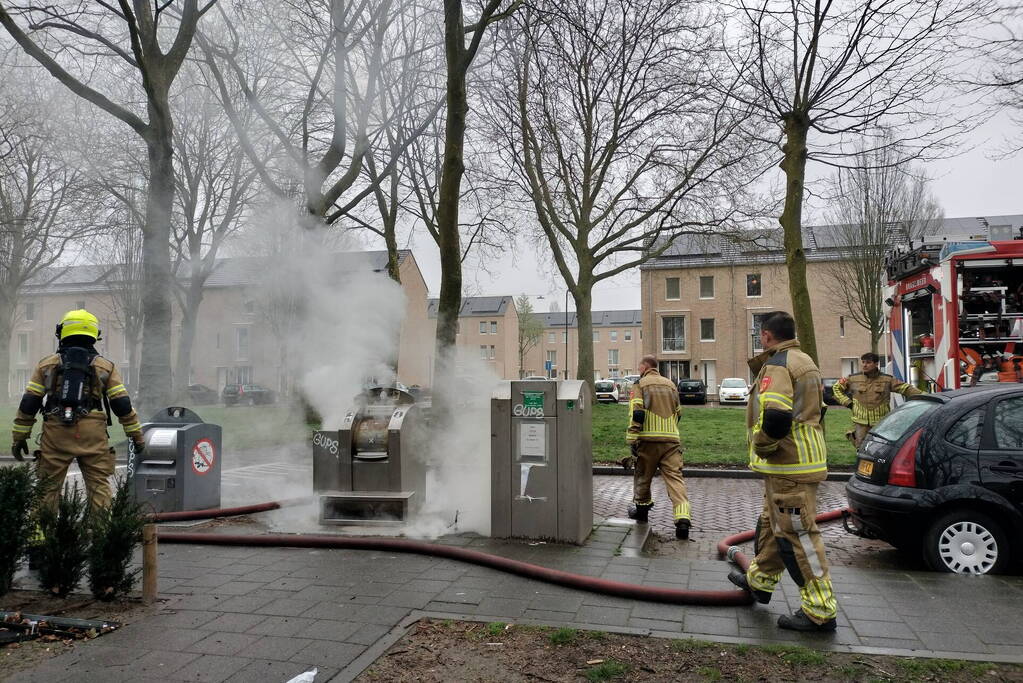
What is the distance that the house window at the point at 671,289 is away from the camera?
159 feet

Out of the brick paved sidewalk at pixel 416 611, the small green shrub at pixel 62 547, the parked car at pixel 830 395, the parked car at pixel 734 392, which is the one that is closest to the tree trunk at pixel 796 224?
the parked car at pixel 830 395

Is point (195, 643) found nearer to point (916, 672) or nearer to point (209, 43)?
point (916, 672)

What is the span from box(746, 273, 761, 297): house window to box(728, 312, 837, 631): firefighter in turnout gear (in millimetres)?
44649

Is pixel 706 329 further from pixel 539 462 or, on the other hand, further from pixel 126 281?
pixel 539 462

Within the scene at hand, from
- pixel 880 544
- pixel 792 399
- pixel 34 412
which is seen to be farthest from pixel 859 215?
pixel 34 412

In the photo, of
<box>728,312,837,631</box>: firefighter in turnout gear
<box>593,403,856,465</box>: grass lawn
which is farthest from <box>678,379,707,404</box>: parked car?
<box>728,312,837,631</box>: firefighter in turnout gear

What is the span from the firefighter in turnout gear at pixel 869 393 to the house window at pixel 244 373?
1005 cm

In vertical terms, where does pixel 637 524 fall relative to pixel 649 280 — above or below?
below

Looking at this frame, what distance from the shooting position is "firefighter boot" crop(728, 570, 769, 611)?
4406 mm

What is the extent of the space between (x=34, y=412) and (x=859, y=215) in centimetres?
2859

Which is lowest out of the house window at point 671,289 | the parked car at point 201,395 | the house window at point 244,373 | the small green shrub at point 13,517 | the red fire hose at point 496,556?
the red fire hose at point 496,556

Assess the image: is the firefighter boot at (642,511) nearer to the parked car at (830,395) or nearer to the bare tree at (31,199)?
the parked car at (830,395)

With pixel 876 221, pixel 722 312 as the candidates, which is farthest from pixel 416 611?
pixel 722 312

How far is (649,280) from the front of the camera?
48.5m
